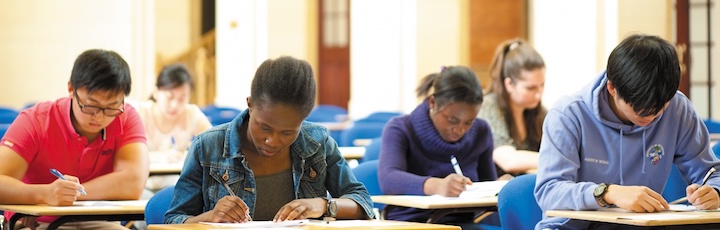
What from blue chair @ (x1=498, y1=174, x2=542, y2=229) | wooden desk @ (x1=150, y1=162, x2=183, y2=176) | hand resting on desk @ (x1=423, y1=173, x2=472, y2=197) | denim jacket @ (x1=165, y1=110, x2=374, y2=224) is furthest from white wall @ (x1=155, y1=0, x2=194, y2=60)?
denim jacket @ (x1=165, y1=110, x2=374, y2=224)

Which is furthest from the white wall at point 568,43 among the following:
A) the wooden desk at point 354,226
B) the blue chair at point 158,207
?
the wooden desk at point 354,226

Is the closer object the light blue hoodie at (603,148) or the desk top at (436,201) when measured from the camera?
the light blue hoodie at (603,148)

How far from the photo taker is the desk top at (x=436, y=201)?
178 inches

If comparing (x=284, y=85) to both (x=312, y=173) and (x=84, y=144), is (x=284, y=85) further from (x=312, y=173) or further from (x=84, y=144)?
(x=84, y=144)

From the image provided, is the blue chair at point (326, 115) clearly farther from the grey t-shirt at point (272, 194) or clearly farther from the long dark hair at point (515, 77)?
the grey t-shirt at point (272, 194)

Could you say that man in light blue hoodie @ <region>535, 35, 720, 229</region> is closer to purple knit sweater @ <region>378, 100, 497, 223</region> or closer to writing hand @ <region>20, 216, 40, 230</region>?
purple knit sweater @ <region>378, 100, 497, 223</region>

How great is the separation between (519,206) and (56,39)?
1029cm

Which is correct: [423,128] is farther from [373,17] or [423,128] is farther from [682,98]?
[373,17]

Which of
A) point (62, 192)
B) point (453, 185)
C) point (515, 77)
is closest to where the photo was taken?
point (62, 192)

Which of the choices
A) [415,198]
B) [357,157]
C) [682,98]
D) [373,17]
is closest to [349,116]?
[373,17]

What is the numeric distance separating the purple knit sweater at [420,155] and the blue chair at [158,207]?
1400 mm

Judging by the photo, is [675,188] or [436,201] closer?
[436,201]

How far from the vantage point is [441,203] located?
453 centimetres

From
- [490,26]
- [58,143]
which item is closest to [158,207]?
[58,143]
